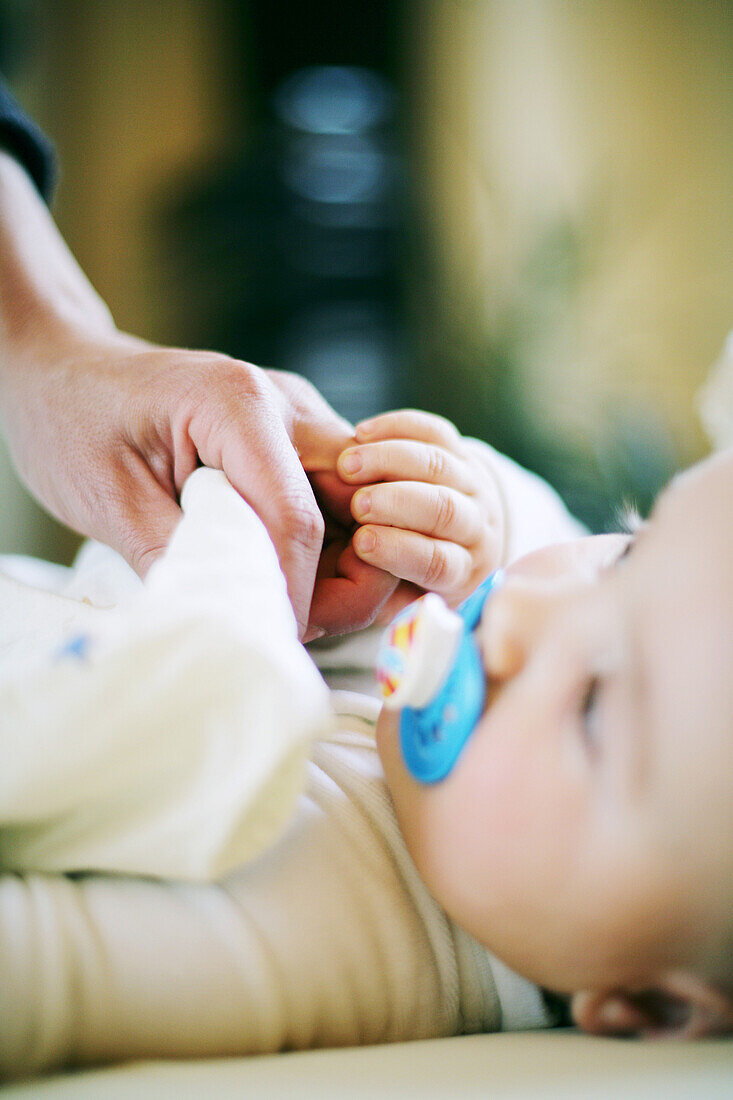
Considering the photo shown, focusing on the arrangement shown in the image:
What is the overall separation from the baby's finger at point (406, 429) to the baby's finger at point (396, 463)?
0.04 feet

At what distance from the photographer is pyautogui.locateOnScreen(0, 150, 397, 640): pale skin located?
0.58 m

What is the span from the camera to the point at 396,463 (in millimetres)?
677

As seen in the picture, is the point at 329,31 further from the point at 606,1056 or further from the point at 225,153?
the point at 606,1056

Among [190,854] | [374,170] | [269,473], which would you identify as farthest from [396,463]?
[374,170]

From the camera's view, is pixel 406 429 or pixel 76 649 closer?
pixel 76 649

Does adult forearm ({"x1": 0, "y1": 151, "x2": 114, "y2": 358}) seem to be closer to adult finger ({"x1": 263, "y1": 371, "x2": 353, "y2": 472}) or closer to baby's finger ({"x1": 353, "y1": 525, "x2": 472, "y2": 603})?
adult finger ({"x1": 263, "y1": 371, "x2": 353, "y2": 472})

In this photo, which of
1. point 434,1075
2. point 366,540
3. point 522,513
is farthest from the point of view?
point 522,513

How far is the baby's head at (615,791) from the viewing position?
17.2 inches

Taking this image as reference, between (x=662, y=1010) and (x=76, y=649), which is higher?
(x=76, y=649)

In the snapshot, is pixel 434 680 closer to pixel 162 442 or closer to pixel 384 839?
pixel 384 839

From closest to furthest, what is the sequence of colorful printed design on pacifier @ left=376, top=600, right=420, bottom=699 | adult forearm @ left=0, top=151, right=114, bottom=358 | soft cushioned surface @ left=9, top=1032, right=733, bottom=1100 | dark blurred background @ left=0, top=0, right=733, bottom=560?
soft cushioned surface @ left=9, top=1032, right=733, bottom=1100 < colorful printed design on pacifier @ left=376, top=600, right=420, bottom=699 < adult forearm @ left=0, top=151, right=114, bottom=358 < dark blurred background @ left=0, top=0, right=733, bottom=560

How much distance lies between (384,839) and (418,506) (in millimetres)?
246

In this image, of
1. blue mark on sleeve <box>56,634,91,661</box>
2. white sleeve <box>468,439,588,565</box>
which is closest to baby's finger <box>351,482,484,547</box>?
white sleeve <box>468,439,588,565</box>

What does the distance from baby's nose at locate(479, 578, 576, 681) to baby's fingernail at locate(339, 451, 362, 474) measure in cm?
19
